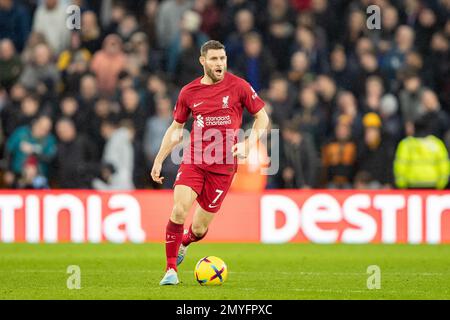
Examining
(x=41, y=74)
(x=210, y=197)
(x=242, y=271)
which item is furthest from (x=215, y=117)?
(x=41, y=74)

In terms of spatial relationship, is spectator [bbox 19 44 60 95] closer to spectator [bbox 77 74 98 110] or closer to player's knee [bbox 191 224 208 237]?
spectator [bbox 77 74 98 110]

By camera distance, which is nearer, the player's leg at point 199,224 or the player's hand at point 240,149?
the player's hand at point 240,149

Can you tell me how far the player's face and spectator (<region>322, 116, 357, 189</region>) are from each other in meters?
7.05

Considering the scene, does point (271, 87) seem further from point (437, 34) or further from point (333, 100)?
point (437, 34)

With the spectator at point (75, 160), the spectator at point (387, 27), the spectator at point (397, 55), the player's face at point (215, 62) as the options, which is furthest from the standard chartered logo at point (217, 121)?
the spectator at point (387, 27)

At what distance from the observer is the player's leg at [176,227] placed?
12.0 m

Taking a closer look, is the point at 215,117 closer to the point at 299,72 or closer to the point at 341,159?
the point at 341,159

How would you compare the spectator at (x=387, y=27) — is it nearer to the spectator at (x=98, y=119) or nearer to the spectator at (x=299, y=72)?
the spectator at (x=299, y=72)

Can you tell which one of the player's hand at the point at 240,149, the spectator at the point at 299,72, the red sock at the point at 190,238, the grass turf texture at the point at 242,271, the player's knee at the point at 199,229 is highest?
the spectator at the point at 299,72

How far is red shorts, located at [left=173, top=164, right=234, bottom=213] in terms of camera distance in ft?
39.9

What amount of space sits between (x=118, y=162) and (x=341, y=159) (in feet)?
11.7

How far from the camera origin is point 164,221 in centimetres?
1842

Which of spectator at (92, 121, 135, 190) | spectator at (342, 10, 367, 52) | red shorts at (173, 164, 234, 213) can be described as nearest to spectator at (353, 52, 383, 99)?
spectator at (342, 10, 367, 52)
